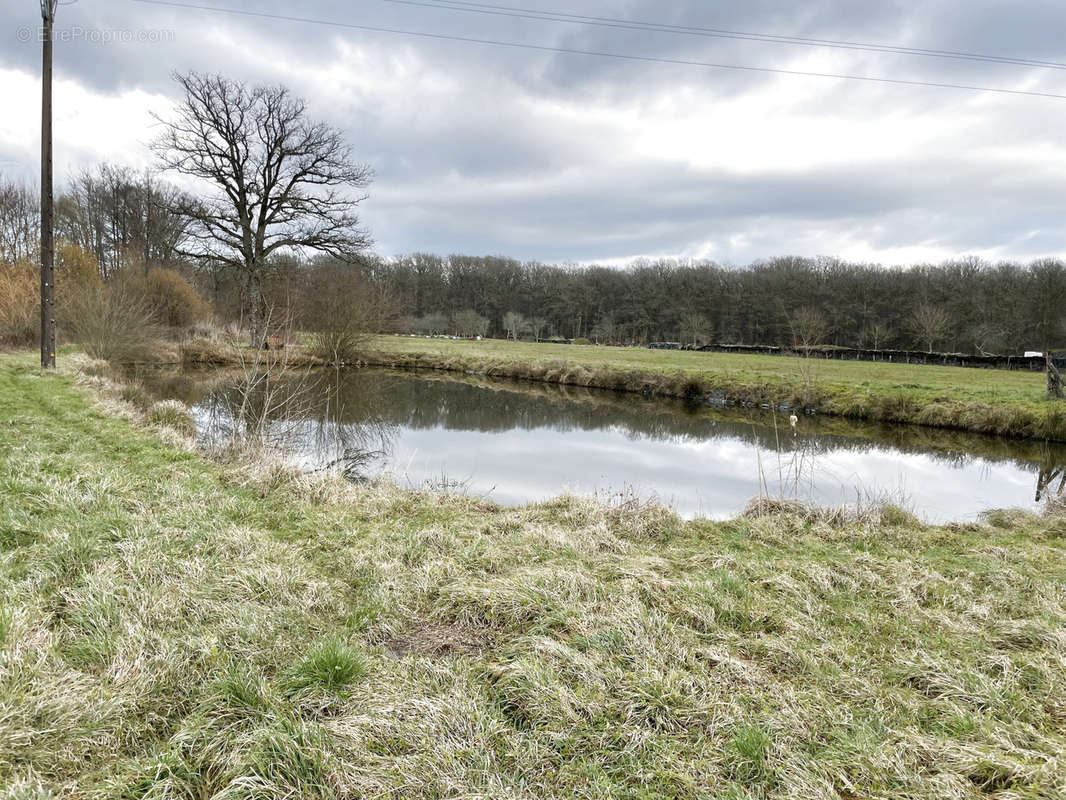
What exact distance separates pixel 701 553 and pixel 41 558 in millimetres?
4631

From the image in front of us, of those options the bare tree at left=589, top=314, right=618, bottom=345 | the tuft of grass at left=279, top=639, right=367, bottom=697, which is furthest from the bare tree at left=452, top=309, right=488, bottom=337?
the tuft of grass at left=279, top=639, right=367, bottom=697

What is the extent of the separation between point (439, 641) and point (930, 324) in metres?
48.4

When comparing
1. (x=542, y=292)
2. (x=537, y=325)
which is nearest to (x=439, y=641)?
(x=537, y=325)

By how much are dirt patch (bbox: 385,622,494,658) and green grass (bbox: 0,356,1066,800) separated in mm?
22

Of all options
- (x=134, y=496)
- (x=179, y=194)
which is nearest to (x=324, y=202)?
(x=179, y=194)

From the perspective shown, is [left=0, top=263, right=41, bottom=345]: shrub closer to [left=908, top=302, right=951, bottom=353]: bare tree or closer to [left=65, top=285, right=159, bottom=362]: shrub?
[left=65, top=285, right=159, bottom=362]: shrub

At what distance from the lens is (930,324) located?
41062 millimetres

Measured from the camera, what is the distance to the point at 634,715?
2416mm

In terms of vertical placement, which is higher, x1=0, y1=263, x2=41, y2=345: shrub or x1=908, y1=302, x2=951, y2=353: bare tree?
x1=908, y1=302, x2=951, y2=353: bare tree

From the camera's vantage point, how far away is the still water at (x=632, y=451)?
8.67 meters

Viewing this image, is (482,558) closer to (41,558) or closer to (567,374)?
(41,558)

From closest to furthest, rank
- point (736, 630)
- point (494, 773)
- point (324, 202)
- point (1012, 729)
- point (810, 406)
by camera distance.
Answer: point (494, 773), point (1012, 729), point (736, 630), point (810, 406), point (324, 202)

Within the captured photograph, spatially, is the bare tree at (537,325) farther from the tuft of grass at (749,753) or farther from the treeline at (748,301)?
the tuft of grass at (749,753)

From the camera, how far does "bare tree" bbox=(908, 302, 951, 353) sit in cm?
4088
